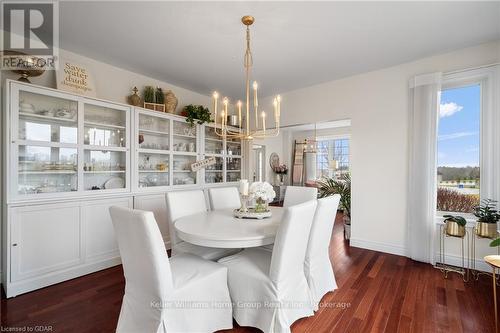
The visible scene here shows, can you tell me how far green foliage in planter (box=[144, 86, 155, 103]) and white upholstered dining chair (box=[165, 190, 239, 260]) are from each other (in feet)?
5.62

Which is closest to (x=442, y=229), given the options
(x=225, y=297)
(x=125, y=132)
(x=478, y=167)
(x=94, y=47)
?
(x=478, y=167)

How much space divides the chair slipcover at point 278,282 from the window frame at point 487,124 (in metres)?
2.38

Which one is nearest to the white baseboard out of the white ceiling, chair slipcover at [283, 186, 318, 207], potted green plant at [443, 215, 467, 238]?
potted green plant at [443, 215, 467, 238]

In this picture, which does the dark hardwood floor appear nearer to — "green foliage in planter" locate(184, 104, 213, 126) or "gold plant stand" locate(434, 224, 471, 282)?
"gold plant stand" locate(434, 224, 471, 282)

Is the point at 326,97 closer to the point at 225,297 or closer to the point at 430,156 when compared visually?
the point at 430,156

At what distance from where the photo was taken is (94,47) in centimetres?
255

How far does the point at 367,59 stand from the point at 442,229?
2286mm

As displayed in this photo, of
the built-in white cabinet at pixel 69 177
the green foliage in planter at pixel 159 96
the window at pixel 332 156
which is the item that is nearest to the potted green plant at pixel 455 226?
the built-in white cabinet at pixel 69 177

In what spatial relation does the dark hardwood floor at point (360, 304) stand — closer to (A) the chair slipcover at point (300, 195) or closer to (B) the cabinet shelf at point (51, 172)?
(A) the chair slipcover at point (300, 195)

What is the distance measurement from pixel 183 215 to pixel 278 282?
120 centimetres

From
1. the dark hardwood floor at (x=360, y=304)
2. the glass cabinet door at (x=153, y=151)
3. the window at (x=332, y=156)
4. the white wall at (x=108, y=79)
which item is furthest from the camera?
the window at (x=332, y=156)

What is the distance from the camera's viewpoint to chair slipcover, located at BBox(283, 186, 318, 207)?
8.95ft

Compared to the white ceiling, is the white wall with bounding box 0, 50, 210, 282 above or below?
below

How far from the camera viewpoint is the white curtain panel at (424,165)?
2.77 m
